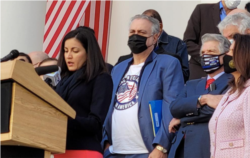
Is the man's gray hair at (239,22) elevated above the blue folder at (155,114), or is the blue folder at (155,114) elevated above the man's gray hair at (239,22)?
the man's gray hair at (239,22)

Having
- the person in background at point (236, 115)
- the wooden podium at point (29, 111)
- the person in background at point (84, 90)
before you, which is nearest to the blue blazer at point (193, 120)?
the person in background at point (236, 115)

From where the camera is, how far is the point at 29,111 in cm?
332

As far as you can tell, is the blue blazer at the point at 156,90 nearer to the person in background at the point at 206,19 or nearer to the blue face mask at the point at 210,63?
the blue face mask at the point at 210,63

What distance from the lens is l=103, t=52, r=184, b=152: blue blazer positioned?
17.5 feet

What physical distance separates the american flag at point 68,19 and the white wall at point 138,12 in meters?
0.27

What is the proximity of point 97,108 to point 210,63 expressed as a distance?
4.99ft

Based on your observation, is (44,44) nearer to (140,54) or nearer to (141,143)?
(140,54)

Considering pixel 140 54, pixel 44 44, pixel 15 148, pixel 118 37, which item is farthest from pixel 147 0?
pixel 15 148

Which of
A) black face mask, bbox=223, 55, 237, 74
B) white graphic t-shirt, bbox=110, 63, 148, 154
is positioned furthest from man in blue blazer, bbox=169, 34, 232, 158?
black face mask, bbox=223, 55, 237, 74

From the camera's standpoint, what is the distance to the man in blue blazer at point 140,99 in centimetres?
532

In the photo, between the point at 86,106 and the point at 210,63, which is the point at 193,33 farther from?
the point at 86,106

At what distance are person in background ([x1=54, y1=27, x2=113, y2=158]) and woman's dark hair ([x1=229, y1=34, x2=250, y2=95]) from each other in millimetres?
982

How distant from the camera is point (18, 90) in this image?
322 centimetres

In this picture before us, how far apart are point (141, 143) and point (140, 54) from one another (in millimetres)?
1025
